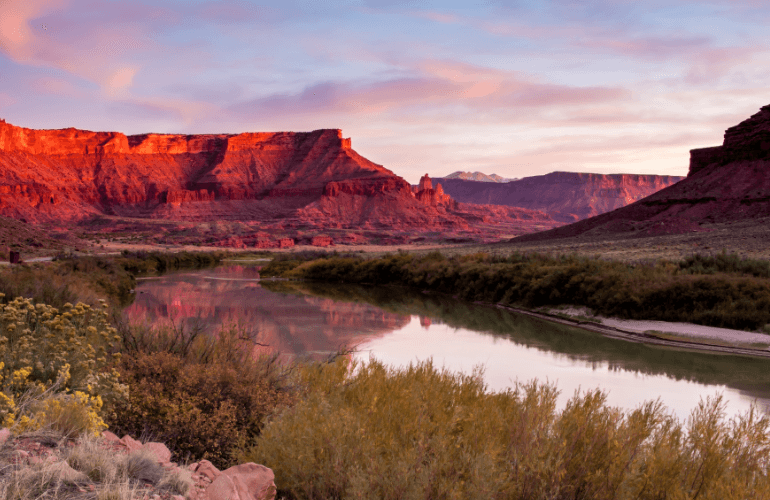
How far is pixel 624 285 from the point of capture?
72.7 feet

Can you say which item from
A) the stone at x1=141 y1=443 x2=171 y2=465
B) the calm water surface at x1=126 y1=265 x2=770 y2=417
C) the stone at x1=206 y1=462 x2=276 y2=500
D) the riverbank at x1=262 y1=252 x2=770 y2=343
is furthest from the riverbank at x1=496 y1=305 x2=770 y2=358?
the stone at x1=141 y1=443 x2=171 y2=465

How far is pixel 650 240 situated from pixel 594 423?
48.9 m

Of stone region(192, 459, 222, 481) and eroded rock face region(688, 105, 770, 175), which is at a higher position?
eroded rock face region(688, 105, 770, 175)

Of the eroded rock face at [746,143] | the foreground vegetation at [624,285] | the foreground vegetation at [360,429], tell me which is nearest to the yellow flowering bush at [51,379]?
the foreground vegetation at [360,429]

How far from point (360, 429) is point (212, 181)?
150131mm

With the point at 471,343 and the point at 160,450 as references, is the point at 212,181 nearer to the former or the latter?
the point at 471,343

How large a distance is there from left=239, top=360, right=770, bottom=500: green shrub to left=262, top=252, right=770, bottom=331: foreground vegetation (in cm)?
1507

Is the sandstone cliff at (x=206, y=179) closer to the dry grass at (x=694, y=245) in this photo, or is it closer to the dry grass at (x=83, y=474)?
the dry grass at (x=694, y=245)

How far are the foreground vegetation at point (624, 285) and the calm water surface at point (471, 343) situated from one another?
1783 millimetres

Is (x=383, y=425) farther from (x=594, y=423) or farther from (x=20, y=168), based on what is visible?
(x=20, y=168)

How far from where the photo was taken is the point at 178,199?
5615 inches

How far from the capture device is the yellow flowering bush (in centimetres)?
461

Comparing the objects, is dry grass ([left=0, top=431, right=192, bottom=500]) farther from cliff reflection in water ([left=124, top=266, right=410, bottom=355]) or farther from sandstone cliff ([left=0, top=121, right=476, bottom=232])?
sandstone cliff ([left=0, top=121, right=476, bottom=232])

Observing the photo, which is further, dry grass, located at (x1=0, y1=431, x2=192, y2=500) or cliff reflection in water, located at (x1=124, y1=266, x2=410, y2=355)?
cliff reflection in water, located at (x1=124, y1=266, x2=410, y2=355)
